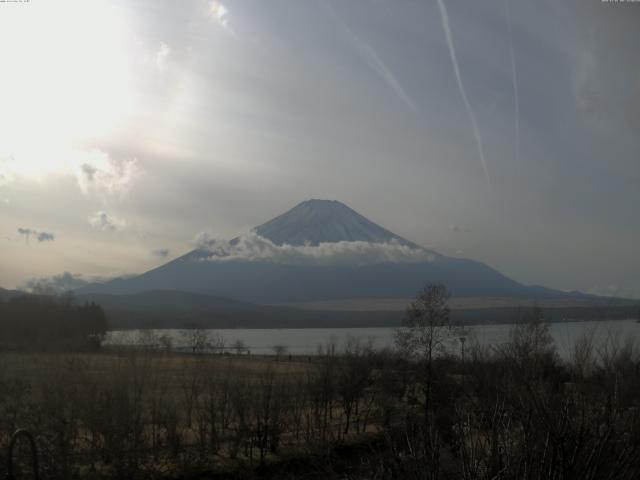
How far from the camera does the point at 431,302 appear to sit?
29.1m

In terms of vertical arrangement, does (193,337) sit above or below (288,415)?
below

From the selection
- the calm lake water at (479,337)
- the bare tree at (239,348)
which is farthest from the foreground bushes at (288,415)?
the bare tree at (239,348)

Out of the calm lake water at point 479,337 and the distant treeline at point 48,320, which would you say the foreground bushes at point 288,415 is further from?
the distant treeline at point 48,320

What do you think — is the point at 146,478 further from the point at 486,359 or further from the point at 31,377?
the point at 486,359

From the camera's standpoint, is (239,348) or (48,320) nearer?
(48,320)

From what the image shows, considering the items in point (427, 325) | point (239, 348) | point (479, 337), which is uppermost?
point (427, 325)

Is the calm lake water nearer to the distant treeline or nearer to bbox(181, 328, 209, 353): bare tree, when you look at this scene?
bbox(181, 328, 209, 353): bare tree

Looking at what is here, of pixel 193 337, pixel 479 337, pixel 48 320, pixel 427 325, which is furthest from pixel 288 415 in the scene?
pixel 193 337

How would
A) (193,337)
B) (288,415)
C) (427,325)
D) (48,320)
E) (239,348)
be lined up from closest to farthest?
1. (288,415)
2. (427,325)
3. (48,320)
4. (239,348)
5. (193,337)

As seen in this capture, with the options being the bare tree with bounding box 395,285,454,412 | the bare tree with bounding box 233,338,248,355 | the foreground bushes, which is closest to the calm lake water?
the foreground bushes

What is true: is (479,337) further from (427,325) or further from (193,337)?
(193,337)

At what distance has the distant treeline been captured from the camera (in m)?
37.4

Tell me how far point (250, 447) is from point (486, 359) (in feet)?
35.9

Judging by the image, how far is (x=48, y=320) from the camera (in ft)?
161
